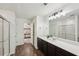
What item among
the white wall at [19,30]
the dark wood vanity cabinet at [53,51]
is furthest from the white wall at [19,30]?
the dark wood vanity cabinet at [53,51]

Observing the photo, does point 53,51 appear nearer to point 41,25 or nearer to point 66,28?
point 66,28

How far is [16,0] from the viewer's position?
2141mm

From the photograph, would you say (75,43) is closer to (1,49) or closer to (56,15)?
(56,15)

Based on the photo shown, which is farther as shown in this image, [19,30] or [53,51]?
[19,30]

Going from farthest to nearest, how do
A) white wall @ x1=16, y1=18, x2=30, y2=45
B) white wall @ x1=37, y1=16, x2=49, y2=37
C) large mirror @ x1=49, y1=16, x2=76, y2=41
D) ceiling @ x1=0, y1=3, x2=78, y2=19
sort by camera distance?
white wall @ x1=16, y1=18, x2=30, y2=45 → white wall @ x1=37, y1=16, x2=49, y2=37 → ceiling @ x1=0, y1=3, x2=78, y2=19 → large mirror @ x1=49, y1=16, x2=76, y2=41

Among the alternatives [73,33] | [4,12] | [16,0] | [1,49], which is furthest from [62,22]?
[4,12]

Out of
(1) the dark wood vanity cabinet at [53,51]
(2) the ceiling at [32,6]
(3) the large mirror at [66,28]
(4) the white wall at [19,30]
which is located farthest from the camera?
(4) the white wall at [19,30]

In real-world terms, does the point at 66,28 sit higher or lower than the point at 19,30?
higher

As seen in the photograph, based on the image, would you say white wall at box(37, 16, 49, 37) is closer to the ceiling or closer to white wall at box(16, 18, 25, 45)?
the ceiling

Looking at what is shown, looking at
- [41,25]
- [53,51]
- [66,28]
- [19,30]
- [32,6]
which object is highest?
[32,6]

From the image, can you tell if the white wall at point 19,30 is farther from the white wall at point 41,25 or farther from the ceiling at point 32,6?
the ceiling at point 32,6

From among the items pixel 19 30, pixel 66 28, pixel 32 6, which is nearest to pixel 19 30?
pixel 19 30

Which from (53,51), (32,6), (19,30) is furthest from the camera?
(19,30)

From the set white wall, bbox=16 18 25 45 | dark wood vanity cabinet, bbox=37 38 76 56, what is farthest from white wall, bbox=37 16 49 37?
dark wood vanity cabinet, bbox=37 38 76 56
